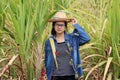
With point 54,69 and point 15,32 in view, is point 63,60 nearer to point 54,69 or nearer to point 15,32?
point 54,69

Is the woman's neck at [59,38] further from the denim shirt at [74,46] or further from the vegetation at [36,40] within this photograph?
the vegetation at [36,40]

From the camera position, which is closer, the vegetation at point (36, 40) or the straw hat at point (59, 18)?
the straw hat at point (59, 18)

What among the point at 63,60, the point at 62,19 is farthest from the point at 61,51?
the point at 62,19

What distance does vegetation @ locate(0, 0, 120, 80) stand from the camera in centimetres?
353

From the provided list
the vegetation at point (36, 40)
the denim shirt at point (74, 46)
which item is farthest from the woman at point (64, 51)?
the vegetation at point (36, 40)

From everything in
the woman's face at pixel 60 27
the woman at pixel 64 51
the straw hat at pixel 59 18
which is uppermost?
the straw hat at pixel 59 18

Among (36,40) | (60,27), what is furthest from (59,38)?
(36,40)

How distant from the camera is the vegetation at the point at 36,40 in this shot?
3.53 meters

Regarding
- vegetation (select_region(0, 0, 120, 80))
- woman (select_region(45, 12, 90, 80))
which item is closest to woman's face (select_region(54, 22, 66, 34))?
woman (select_region(45, 12, 90, 80))

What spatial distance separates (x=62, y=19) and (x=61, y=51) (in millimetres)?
298

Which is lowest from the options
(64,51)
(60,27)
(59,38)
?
(64,51)

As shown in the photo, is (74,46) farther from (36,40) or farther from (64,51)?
(36,40)

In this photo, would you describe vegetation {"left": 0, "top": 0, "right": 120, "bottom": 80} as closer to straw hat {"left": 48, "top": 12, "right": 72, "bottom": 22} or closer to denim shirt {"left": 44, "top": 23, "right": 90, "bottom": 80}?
straw hat {"left": 48, "top": 12, "right": 72, "bottom": 22}

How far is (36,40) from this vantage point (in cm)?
368
